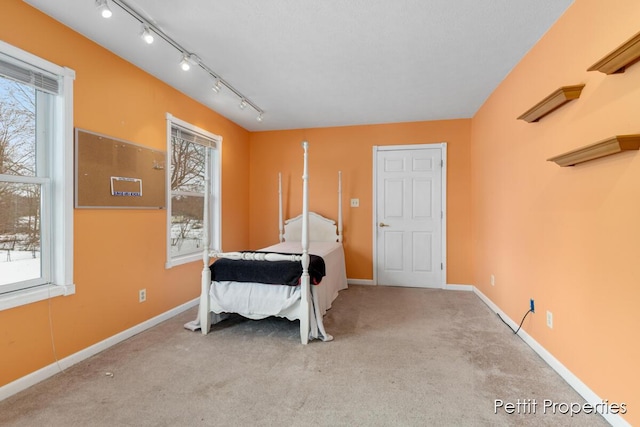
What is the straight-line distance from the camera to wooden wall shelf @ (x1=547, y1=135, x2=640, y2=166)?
1.41m

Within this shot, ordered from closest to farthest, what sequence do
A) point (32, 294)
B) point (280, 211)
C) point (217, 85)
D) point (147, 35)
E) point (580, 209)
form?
point (580, 209)
point (32, 294)
point (147, 35)
point (217, 85)
point (280, 211)

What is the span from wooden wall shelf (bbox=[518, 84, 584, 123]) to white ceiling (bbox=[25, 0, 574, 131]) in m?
0.60

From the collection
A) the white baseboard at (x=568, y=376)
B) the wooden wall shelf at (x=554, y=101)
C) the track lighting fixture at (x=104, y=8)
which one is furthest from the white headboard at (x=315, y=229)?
the track lighting fixture at (x=104, y=8)

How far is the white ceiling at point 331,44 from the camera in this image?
2.02 metres

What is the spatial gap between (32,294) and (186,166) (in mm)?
1987

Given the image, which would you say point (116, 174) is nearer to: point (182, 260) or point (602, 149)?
point (182, 260)

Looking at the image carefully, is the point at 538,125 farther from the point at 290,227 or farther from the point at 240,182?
the point at 240,182

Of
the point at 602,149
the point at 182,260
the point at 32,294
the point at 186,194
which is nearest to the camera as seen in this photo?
the point at 602,149

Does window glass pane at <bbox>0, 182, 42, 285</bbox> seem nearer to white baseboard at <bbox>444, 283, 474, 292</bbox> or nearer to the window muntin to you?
the window muntin

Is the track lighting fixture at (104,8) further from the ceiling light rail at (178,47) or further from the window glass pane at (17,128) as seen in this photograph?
the window glass pane at (17,128)

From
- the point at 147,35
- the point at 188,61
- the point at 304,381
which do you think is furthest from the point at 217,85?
the point at 304,381

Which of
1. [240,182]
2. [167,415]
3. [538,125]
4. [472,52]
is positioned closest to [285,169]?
[240,182]

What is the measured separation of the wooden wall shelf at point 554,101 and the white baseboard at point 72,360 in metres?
3.70

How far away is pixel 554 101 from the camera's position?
2.00 metres
